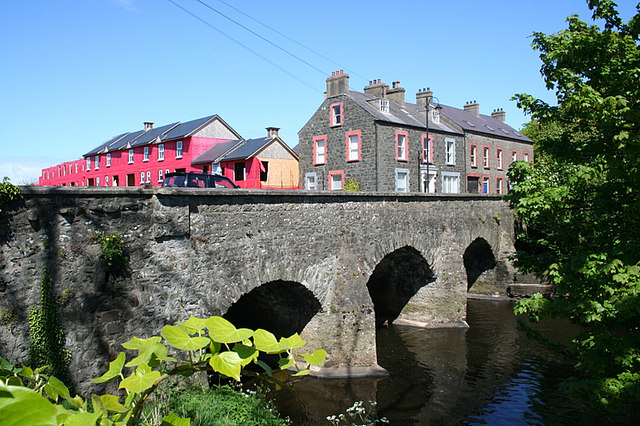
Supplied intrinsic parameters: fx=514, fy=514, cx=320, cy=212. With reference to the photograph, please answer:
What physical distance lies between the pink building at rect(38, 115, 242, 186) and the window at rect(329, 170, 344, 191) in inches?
446

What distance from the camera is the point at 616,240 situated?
9.80 m

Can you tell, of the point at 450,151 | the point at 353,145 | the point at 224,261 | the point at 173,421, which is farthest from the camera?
the point at 450,151

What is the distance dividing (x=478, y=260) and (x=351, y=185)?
869 cm

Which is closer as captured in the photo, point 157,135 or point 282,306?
point 282,306

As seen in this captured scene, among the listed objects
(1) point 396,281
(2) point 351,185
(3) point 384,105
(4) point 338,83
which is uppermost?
(4) point 338,83

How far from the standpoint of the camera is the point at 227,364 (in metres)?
1.93

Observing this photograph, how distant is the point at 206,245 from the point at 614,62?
9509mm

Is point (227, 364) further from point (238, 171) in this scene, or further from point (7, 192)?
point (238, 171)

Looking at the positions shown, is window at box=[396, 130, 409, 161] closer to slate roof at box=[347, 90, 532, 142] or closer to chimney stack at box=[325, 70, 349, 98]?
slate roof at box=[347, 90, 532, 142]

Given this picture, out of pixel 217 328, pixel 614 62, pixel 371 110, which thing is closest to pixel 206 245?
pixel 614 62

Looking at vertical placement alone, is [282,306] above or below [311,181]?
below

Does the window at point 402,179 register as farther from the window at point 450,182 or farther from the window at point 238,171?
the window at point 238,171

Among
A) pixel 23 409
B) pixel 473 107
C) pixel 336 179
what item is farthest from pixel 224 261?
pixel 473 107

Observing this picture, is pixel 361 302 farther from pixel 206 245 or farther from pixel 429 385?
pixel 206 245
